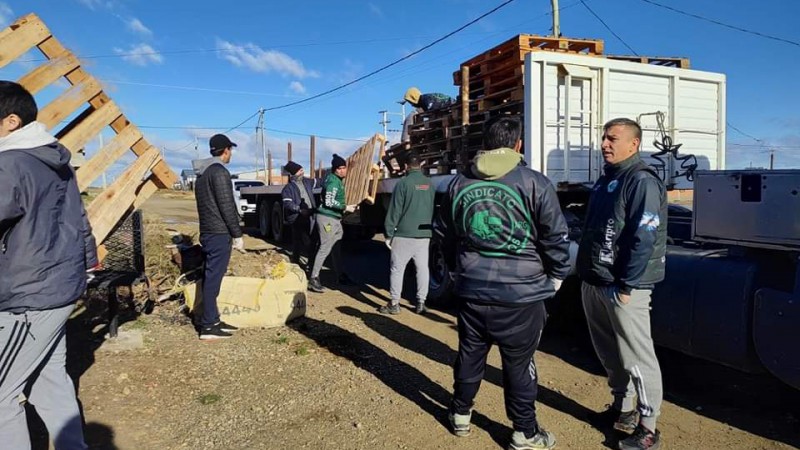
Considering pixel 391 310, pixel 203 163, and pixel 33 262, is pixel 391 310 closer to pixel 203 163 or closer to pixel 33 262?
pixel 203 163

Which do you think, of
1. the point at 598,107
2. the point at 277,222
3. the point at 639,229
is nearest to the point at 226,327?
the point at 639,229

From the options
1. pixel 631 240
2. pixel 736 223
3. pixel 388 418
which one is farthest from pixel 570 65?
pixel 388 418

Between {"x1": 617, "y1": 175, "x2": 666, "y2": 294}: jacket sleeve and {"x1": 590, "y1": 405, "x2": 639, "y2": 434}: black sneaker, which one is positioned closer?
{"x1": 617, "y1": 175, "x2": 666, "y2": 294}: jacket sleeve

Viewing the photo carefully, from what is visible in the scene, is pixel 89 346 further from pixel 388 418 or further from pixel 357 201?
pixel 357 201

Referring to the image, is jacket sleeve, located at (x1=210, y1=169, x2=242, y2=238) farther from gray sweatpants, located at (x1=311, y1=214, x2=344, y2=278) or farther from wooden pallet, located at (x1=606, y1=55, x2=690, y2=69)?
wooden pallet, located at (x1=606, y1=55, x2=690, y2=69)

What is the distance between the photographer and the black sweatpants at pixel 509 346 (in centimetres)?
301

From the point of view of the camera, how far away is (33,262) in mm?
2400

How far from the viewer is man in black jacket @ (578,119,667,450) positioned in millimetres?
A: 3008

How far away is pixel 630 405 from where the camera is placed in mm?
3398

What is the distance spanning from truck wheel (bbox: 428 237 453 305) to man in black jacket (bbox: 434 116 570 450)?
139 inches

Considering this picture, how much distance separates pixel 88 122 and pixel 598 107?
475cm

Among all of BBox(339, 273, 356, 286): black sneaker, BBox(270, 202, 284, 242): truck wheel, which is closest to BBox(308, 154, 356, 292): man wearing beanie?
BBox(339, 273, 356, 286): black sneaker

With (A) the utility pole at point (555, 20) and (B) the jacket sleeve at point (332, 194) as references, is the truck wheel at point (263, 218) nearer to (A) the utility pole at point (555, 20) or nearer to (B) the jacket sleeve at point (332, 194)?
(B) the jacket sleeve at point (332, 194)

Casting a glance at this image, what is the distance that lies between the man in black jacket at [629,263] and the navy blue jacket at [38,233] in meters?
2.76
